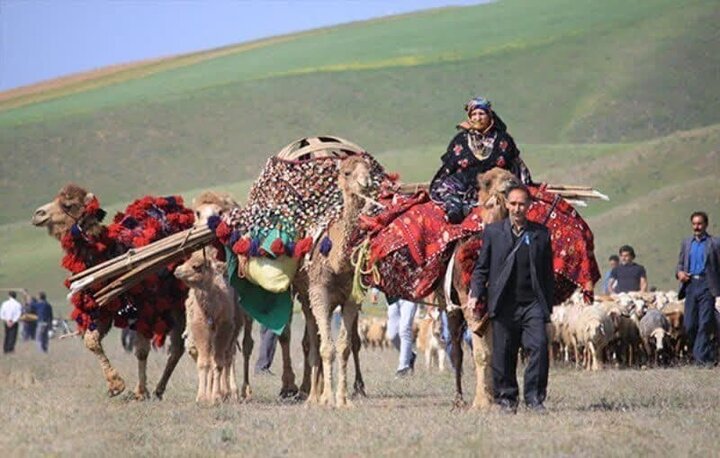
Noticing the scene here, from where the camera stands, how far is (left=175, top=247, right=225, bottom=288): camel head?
1897cm

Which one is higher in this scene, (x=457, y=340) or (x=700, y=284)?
(x=700, y=284)

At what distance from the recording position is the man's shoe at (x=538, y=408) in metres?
15.6

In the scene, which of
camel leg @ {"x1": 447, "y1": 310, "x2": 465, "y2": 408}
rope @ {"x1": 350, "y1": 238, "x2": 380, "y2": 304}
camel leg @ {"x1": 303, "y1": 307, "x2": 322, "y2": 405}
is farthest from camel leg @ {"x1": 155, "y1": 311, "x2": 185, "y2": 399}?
camel leg @ {"x1": 447, "y1": 310, "x2": 465, "y2": 408}

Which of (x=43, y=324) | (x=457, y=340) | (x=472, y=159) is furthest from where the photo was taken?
(x=43, y=324)

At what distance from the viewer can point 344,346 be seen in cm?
1766

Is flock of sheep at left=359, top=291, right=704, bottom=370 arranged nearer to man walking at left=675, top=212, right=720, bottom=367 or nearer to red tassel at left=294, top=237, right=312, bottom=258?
man walking at left=675, top=212, right=720, bottom=367

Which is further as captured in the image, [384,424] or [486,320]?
[486,320]

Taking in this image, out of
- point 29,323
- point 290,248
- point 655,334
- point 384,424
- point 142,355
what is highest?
point 29,323

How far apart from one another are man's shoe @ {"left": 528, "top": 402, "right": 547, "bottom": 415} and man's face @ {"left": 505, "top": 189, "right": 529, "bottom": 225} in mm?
1555

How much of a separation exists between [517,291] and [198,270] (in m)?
4.40

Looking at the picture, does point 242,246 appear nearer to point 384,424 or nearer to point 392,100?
point 384,424

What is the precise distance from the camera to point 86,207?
2009 centimetres

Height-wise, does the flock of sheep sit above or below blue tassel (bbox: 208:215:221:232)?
below

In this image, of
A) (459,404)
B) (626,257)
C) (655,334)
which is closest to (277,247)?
(459,404)
